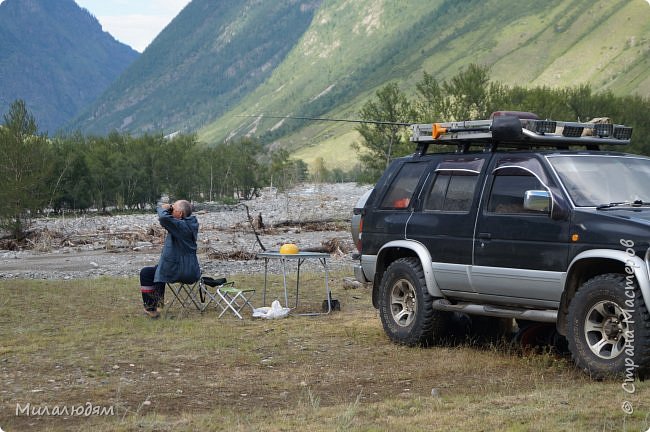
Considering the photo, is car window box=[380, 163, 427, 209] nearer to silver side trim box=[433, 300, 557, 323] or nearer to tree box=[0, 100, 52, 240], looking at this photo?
silver side trim box=[433, 300, 557, 323]

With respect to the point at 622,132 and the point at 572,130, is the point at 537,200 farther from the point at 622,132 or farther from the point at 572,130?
the point at 622,132

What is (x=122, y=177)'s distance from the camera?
244 feet

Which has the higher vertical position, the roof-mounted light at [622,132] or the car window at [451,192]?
the roof-mounted light at [622,132]

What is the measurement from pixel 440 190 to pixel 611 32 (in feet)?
573

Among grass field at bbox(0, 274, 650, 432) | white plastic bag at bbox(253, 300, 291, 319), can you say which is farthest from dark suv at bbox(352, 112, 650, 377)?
white plastic bag at bbox(253, 300, 291, 319)

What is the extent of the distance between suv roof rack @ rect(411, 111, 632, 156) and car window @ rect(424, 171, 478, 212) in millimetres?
361

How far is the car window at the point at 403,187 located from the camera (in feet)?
34.4

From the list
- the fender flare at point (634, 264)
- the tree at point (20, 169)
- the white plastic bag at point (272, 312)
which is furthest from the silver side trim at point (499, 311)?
the tree at point (20, 169)

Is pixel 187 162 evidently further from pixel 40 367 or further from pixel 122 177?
pixel 40 367

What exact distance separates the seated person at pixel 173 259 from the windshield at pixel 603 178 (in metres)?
5.49

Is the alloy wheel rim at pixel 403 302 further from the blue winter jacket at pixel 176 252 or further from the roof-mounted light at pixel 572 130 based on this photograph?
the blue winter jacket at pixel 176 252

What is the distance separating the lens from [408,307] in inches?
410

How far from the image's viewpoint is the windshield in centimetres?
868

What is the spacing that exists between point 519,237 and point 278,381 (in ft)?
8.72
